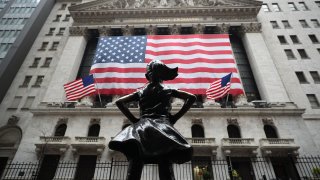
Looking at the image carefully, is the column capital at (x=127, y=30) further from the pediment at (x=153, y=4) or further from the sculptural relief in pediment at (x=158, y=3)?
the sculptural relief in pediment at (x=158, y=3)

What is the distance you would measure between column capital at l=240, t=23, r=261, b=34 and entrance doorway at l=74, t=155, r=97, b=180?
27.1 metres

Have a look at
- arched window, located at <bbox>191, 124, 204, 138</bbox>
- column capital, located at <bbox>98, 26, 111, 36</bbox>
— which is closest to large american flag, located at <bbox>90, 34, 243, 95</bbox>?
arched window, located at <bbox>191, 124, 204, 138</bbox>

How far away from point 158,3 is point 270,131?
25.8 meters

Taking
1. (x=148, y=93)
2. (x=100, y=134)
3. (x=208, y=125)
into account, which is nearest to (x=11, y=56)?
(x=100, y=134)

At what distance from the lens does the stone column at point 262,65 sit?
26.9m

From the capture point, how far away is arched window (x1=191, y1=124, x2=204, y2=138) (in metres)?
23.8

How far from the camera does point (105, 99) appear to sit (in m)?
28.8

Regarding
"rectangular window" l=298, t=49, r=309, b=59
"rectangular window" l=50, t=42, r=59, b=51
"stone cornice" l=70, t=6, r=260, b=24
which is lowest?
"rectangular window" l=298, t=49, r=309, b=59

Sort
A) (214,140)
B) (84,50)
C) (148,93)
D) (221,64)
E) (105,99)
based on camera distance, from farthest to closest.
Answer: (84,50), (105,99), (221,64), (214,140), (148,93)

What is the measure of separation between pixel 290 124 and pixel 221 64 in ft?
30.6

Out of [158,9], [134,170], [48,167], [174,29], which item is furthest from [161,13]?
[134,170]

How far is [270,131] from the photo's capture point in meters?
23.8

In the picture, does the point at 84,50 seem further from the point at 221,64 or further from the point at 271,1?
the point at 271,1

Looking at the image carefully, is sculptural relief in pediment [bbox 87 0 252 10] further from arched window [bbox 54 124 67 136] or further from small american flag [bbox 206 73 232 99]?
arched window [bbox 54 124 67 136]
